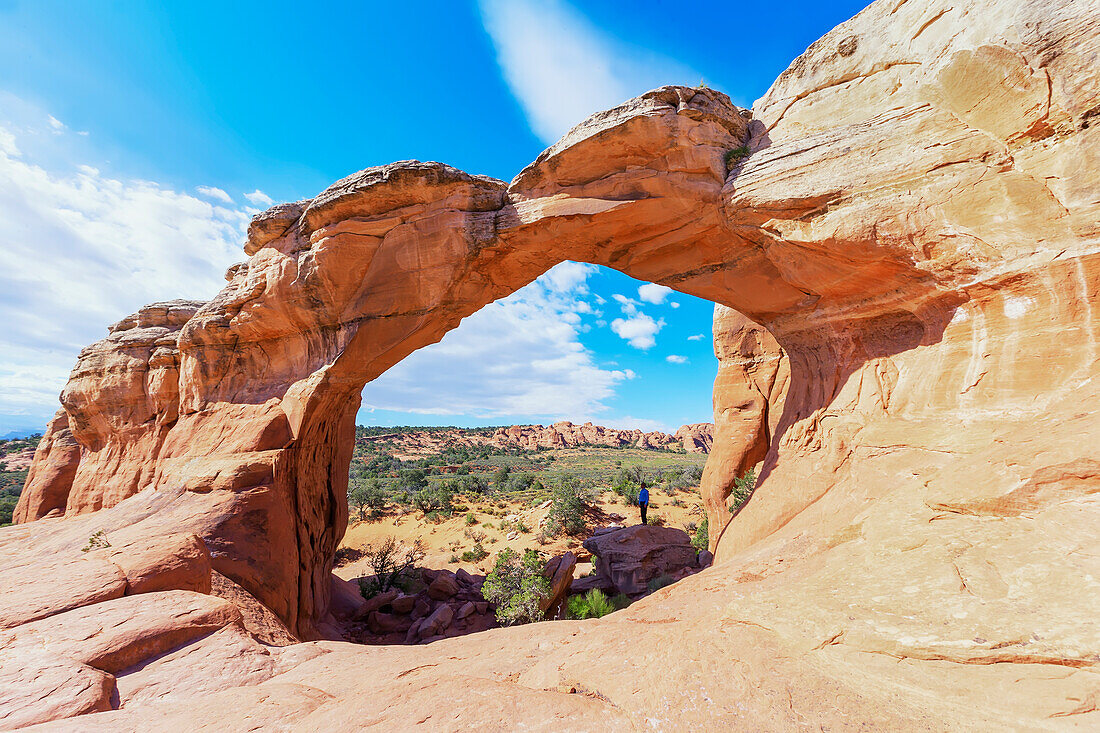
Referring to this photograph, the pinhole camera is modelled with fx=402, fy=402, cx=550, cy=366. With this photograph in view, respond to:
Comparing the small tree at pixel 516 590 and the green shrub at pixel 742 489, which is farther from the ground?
the green shrub at pixel 742 489

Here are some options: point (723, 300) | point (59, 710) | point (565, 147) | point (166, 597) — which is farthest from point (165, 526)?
point (723, 300)

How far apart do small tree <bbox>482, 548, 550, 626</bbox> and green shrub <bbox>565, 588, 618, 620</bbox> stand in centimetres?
90

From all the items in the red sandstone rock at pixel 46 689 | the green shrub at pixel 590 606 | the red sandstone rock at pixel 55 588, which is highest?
the red sandstone rock at pixel 55 588

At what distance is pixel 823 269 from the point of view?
22.4ft

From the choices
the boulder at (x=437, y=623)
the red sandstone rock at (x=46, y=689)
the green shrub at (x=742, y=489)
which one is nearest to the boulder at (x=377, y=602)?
the boulder at (x=437, y=623)

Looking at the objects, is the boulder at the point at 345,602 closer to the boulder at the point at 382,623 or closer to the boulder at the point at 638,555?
the boulder at the point at 382,623

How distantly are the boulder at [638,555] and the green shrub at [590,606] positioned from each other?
1.10 metres

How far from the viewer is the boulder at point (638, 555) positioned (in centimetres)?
1072

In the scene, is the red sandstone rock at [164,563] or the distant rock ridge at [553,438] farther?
the distant rock ridge at [553,438]

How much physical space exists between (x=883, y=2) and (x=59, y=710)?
12.2 m

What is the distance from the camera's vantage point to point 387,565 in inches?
484

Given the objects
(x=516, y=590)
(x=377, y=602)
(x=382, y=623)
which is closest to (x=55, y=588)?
(x=382, y=623)

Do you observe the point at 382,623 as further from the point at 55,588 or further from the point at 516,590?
the point at 55,588

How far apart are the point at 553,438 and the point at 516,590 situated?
6417cm
